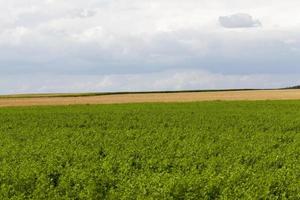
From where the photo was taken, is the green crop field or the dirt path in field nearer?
the green crop field

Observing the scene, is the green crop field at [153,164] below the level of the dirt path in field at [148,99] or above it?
below

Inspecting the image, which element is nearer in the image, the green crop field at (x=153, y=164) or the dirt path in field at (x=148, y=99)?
the green crop field at (x=153, y=164)

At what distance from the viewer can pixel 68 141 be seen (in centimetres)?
2136

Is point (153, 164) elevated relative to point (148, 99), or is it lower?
lower

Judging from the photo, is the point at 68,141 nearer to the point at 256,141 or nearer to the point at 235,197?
the point at 256,141

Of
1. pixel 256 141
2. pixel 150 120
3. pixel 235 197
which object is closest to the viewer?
pixel 235 197

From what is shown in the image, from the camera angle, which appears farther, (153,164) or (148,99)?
(148,99)

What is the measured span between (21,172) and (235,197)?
5346 mm

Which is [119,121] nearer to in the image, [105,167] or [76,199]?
[105,167]

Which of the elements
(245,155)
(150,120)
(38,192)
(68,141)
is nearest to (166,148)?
(245,155)

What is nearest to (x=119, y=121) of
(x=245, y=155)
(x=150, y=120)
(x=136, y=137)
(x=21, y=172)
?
(x=150, y=120)

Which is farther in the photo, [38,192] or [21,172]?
[21,172]

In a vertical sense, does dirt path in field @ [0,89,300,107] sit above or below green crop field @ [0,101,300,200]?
above

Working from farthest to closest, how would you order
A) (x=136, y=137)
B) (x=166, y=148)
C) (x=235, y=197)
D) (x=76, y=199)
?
(x=136, y=137) → (x=166, y=148) → (x=76, y=199) → (x=235, y=197)
